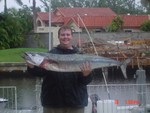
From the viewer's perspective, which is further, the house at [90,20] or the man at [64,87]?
the house at [90,20]

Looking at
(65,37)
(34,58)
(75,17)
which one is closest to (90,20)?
(75,17)

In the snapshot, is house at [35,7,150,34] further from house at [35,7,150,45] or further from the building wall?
the building wall

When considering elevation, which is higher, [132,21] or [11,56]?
[132,21]

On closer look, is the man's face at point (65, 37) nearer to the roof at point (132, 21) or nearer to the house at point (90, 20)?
the house at point (90, 20)

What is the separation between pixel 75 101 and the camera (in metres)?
6.46

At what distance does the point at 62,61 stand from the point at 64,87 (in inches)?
15.0

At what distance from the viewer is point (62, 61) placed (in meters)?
6.17

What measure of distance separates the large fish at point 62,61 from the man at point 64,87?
13cm

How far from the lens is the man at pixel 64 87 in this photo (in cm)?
634

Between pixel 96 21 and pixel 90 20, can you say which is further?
pixel 96 21

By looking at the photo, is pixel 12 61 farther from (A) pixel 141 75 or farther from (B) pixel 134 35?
(A) pixel 141 75

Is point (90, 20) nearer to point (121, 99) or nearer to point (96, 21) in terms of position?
point (96, 21)

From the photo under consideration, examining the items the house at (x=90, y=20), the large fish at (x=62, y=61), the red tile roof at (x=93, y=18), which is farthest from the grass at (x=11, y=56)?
the large fish at (x=62, y=61)

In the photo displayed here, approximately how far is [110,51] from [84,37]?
972 cm
